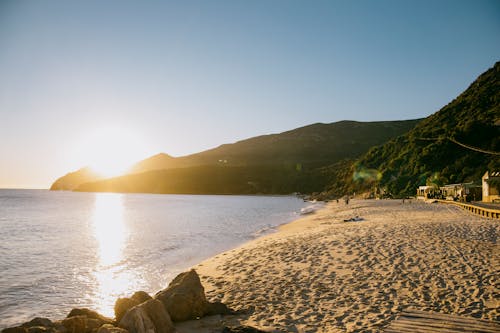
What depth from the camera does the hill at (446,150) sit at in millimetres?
65312

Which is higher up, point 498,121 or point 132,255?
point 498,121

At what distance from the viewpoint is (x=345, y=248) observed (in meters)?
14.6

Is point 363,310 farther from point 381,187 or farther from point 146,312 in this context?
point 381,187

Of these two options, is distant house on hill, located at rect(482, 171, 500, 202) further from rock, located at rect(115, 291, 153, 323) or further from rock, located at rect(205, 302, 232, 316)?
rock, located at rect(115, 291, 153, 323)

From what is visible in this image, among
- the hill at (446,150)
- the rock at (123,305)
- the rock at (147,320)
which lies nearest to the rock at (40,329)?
the rock at (147,320)

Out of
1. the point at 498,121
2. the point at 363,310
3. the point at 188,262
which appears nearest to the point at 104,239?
the point at 188,262

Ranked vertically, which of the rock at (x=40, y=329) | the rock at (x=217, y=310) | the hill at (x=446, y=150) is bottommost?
the rock at (x=217, y=310)

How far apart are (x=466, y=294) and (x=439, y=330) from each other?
8.72 ft

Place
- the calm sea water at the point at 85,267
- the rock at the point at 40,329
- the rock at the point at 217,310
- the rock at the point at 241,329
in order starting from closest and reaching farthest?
1. the rock at the point at 40,329
2. the rock at the point at 241,329
3. the rock at the point at 217,310
4. the calm sea water at the point at 85,267

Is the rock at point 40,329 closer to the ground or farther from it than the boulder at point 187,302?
farther from it

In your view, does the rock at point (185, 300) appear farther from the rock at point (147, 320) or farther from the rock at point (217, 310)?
the rock at point (147, 320)

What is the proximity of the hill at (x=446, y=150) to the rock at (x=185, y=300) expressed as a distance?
52.5 meters

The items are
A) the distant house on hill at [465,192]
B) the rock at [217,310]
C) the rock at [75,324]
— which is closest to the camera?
the rock at [75,324]

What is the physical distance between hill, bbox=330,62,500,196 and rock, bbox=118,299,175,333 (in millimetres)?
53902
